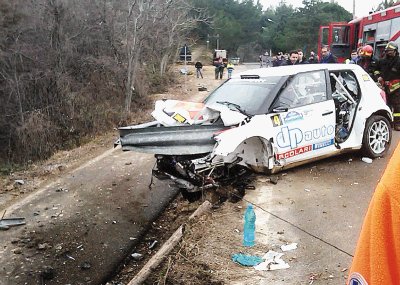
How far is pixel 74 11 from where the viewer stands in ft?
63.3

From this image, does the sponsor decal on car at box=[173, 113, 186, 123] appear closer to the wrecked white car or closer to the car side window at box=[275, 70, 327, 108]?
the wrecked white car

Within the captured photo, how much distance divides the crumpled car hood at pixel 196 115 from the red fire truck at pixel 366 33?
27.3 ft

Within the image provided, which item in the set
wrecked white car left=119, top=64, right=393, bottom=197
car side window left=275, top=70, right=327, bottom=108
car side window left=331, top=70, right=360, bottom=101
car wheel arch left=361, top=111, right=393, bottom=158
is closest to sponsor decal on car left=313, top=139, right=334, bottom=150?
wrecked white car left=119, top=64, right=393, bottom=197

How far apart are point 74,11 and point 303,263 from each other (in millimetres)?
18374

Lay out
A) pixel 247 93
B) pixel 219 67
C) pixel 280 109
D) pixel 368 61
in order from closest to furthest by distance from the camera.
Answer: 1. pixel 280 109
2. pixel 247 93
3. pixel 368 61
4. pixel 219 67

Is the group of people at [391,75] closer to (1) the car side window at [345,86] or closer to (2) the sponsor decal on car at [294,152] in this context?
(1) the car side window at [345,86]

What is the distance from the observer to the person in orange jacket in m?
0.86

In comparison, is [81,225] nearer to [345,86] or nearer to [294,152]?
[294,152]

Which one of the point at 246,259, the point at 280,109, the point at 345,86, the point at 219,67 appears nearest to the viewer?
the point at 246,259

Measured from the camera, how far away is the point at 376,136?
7.15 metres

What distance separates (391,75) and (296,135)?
13.5ft

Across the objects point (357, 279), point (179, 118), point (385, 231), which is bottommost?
point (179, 118)

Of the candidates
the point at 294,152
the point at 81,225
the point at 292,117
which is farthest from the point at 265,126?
the point at 81,225

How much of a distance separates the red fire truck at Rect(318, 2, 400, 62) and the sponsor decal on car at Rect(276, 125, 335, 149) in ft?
23.0
